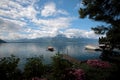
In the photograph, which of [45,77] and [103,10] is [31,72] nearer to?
[45,77]

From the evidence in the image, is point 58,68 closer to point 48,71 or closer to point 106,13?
point 48,71

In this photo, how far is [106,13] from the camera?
69.7 feet

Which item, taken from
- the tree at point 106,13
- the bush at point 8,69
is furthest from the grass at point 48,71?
the tree at point 106,13

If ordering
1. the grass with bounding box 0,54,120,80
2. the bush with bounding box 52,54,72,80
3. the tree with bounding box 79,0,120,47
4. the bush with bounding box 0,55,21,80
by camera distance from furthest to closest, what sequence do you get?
the tree with bounding box 79,0,120,47 → the bush with bounding box 52,54,72,80 → the grass with bounding box 0,54,120,80 → the bush with bounding box 0,55,21,80

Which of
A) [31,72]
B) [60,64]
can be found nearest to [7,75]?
[31,72]

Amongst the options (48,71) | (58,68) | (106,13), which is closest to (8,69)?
(58,68)

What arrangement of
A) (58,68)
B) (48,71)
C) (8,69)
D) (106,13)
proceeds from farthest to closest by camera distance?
(106,13)
(48,71)
(58,68)
(8,69)

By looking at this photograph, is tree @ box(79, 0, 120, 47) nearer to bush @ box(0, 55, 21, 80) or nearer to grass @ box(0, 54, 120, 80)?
grass @ box(0, 54, 120, 80)

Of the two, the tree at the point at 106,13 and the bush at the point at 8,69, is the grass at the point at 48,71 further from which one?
the tree at the point at 106,13

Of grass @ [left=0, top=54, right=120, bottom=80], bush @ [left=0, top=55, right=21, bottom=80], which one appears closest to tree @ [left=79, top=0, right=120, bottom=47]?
grass @ [left=0, top=54, right=120, bottom=80]

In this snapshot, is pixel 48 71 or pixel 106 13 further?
pixel 106 13

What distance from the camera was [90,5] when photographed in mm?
20453

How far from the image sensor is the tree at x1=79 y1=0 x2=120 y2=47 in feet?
66.6

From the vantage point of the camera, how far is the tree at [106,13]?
2029 centimetres
